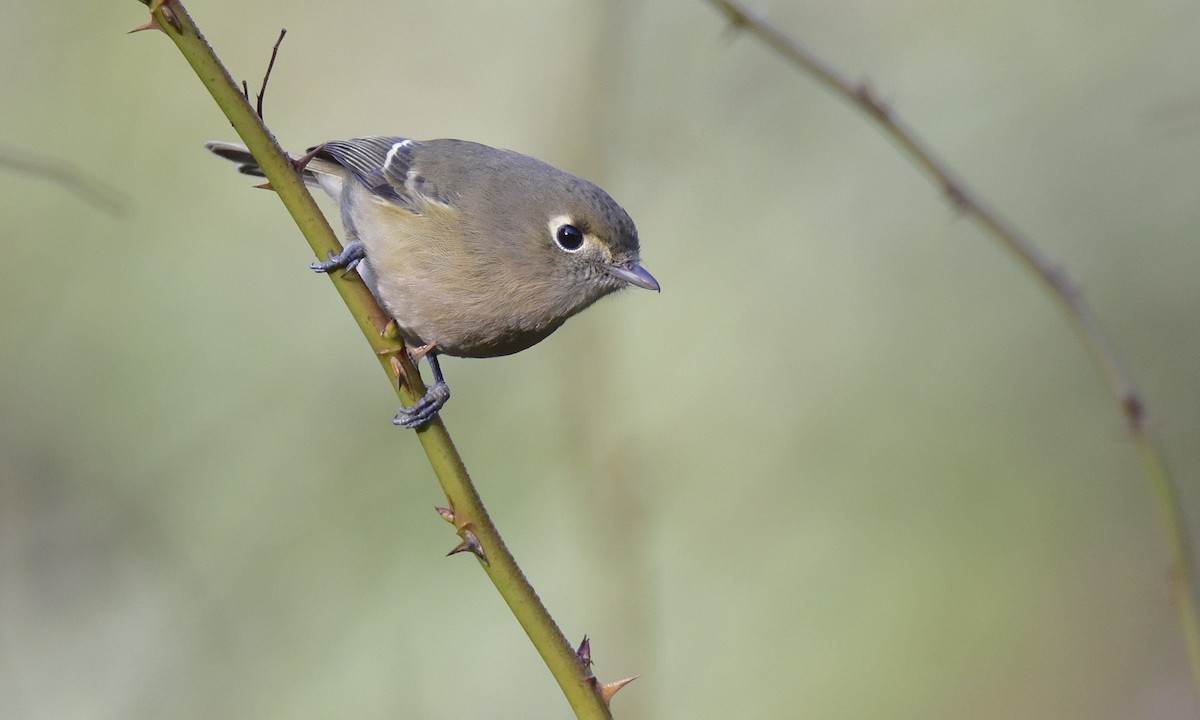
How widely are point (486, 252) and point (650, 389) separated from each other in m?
2.49

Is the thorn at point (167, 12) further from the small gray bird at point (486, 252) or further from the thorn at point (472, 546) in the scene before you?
the small gray bird at point (486, 252)

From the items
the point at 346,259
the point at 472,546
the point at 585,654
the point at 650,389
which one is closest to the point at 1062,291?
the point at 585,654

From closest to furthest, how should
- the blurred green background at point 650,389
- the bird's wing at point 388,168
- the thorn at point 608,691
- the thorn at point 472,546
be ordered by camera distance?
the thorn at point 608,691, the thorn at point 472,546, the bird's wing at point 388,168, the blurred green background at point 650,389

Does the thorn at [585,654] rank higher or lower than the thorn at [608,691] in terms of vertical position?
higher

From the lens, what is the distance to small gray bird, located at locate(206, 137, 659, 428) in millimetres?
3746

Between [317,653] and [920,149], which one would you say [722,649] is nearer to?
[317,653]

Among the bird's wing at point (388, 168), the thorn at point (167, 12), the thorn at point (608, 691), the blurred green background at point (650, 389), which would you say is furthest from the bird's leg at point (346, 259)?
the thorn at point (608, 691)

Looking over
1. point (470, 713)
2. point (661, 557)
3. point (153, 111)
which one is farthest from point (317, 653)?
point (153, 111)

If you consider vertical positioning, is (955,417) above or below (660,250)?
below

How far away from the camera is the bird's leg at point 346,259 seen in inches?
104

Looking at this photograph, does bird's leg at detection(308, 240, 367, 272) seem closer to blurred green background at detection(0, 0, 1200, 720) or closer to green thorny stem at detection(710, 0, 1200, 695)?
blurred green background at detection(0, 0, 1200, 720)

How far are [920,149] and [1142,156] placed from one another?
171 inches

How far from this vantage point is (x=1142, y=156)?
258 inches

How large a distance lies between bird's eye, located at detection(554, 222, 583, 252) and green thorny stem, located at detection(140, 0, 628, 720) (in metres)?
1.28
